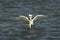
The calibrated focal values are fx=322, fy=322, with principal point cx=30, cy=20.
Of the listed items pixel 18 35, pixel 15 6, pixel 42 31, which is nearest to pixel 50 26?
pixel 42 31

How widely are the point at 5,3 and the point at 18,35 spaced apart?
3505mm

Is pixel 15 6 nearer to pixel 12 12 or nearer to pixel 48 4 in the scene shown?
pixel 12 12

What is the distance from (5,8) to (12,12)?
0.65 meters

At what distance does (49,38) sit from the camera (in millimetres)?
15430

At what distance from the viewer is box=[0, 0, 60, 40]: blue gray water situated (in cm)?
1555

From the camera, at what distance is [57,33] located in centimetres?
1562

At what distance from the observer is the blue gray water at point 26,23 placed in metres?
15.6

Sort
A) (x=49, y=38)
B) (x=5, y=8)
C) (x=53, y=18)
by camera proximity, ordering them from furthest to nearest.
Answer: (x=5, y=8)
(x=53, y=18)
(x=49, y=38)

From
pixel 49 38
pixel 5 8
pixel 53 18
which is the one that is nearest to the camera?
pixel 49 38

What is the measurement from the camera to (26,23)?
16.3 metres

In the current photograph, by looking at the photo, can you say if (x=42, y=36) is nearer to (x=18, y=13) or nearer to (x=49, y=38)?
(x=49, y=38)

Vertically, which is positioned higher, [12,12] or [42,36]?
[12,12]

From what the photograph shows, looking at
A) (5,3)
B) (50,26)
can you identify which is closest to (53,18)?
(50,26)

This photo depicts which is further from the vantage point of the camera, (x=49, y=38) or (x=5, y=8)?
(x=5, y=8)
